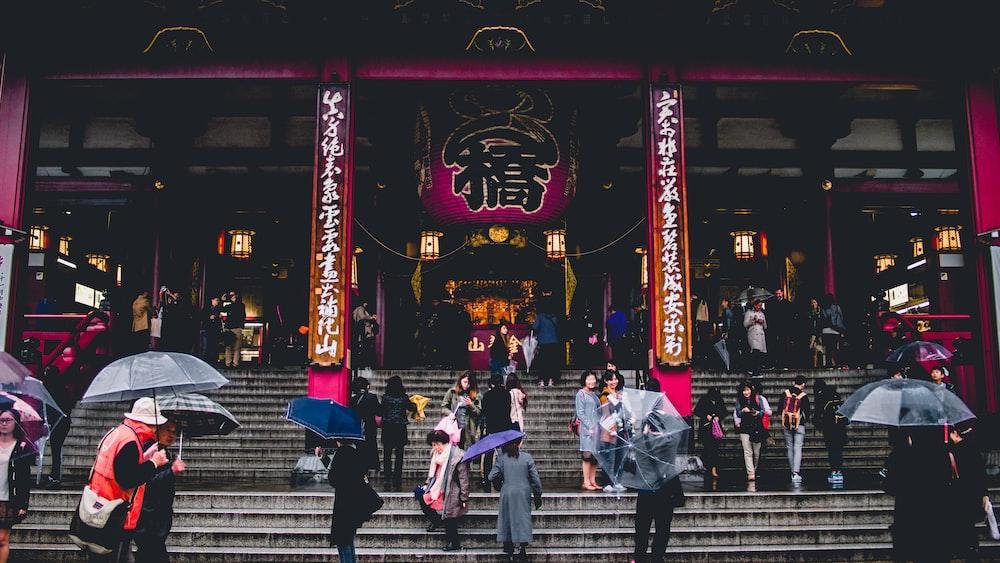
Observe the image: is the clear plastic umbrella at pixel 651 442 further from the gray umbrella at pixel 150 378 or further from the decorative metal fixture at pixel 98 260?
the decorative metal fixture at pixel 98 260

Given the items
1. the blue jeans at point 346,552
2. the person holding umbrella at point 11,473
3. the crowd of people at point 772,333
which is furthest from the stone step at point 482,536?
the crowd of people at point 772,333

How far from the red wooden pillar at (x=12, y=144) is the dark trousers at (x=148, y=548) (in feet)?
26.0

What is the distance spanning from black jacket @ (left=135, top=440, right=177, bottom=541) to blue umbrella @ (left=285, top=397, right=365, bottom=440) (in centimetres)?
119

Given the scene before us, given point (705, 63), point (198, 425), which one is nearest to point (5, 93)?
point (198, 425)

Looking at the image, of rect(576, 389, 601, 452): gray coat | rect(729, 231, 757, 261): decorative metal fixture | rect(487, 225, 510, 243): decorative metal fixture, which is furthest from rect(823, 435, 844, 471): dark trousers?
rect(729, 231, 757, 261): decorative metal fixture

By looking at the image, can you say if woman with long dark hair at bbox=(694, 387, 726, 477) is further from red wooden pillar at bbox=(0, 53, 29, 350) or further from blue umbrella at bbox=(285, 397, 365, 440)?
red wooden pillar at bbox=(0, 53, 29, 350)

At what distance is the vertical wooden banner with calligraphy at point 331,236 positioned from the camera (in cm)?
1359

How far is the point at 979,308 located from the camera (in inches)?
557

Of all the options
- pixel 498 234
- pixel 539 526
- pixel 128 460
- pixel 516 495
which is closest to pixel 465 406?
pixel 539 526

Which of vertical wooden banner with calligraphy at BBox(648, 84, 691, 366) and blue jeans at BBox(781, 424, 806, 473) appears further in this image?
vertical wooden banner with calligraphy at BBox(648, 84, 691, 366)

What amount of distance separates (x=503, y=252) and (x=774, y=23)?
11.0m

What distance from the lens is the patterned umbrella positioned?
26.3ft

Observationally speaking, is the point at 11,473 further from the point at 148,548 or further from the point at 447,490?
the point at 447,490

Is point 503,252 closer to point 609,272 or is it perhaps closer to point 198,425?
point 609,272
